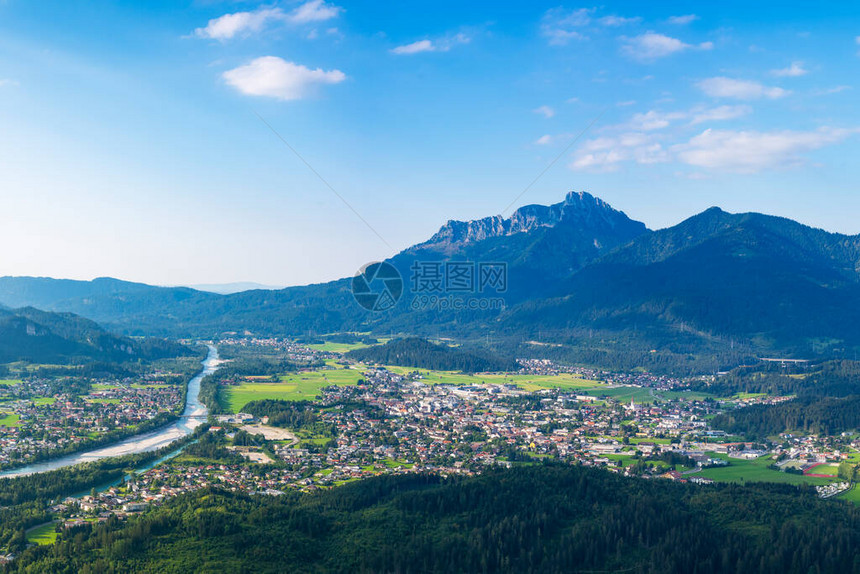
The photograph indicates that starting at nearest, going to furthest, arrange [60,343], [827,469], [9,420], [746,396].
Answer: [827,469] < [9,420] < [746,396] < [60,343]

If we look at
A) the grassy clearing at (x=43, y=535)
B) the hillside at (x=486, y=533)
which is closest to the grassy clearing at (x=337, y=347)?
the grassy clearing at (x=43, y=535)

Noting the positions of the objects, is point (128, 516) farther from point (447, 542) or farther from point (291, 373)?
point (291, 373)

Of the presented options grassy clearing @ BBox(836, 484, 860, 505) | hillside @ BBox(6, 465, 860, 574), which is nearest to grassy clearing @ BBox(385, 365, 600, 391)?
grassy clearing @ BBox(836, 484, 860, 505)

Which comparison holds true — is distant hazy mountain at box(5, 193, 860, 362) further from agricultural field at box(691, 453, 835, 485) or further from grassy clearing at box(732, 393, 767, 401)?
agricultural field at box(691, 453, 835, 485)

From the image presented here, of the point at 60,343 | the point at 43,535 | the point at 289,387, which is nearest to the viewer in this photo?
the point at 43,535

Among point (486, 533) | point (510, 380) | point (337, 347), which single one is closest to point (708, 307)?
point (510, 380)

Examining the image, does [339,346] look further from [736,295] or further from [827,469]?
[827,469]
